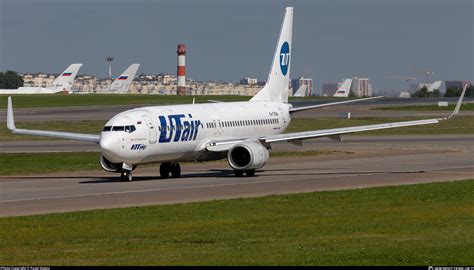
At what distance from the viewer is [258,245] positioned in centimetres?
2614

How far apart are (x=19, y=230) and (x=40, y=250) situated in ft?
13.3

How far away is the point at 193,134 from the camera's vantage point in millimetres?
50969

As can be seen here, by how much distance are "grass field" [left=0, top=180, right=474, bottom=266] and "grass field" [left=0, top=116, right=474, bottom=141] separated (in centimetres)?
5582

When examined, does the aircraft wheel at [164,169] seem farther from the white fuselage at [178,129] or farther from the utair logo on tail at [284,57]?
the utair logo on tail at [284,57]

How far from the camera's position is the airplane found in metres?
47.5

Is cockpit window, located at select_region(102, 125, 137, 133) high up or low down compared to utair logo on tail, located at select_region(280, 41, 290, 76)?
down

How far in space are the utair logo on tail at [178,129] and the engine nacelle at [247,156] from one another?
2.01 m

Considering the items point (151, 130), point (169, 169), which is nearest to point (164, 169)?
point (169, 169)

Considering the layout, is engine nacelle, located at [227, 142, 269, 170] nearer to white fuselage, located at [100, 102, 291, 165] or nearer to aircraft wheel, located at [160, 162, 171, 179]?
white fuselage, located at [100, 102, 291, 165]

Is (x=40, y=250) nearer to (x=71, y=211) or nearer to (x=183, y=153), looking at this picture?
(x=71, y=211)

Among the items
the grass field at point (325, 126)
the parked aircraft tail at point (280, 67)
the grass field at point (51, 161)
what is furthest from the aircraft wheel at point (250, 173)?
the grass field at point (325, 126)

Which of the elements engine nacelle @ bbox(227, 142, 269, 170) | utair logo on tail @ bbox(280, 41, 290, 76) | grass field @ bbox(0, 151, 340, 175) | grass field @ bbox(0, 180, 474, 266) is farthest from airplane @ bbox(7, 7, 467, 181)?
grass field @ bbox(0, 180, 474, 266)

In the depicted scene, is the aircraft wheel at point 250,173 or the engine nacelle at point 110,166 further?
the aircraft wheel at point 250,173

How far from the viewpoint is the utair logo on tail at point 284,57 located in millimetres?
61484
